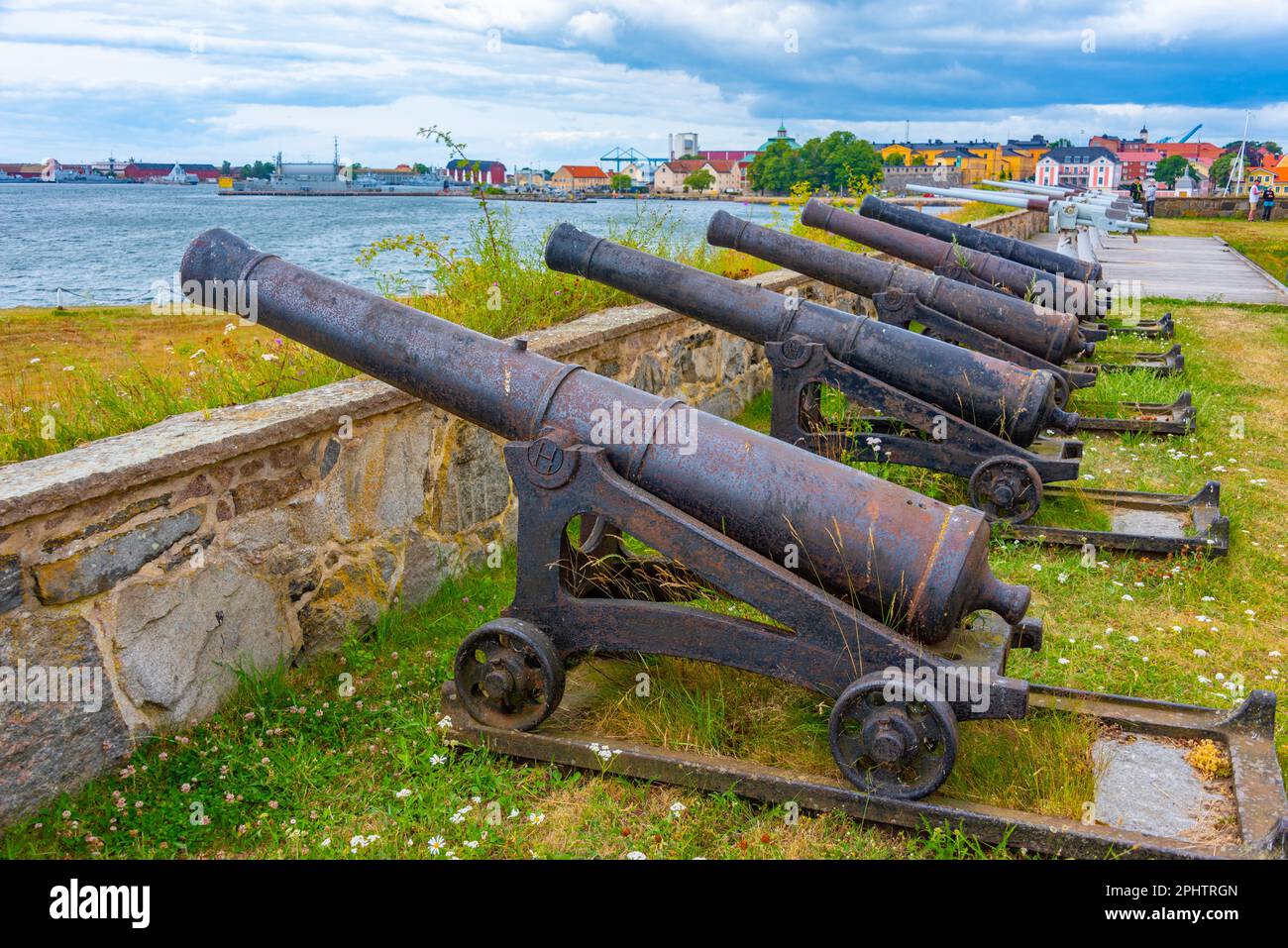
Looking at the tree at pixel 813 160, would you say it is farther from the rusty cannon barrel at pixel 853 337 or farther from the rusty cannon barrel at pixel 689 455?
the rusty cannon barrel at pixel 689 455

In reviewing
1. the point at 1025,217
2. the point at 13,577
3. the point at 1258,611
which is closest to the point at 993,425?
the point at 1258,611

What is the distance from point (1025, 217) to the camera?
25016 mm

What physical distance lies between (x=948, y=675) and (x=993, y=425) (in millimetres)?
3190

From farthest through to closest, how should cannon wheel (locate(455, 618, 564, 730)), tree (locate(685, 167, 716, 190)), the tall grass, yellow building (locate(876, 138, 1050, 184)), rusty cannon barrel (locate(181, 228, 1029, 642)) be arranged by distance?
yellow building (locate(876, 138, 1050, 184))
tree (locate(685, 167, 716, 190))
the tall grass
cannon wheel (locate(455, 618, 564, 730))
rusty cannon barrel (locate(181, 228, 1029, 642))

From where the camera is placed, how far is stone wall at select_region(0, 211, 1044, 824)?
305cm

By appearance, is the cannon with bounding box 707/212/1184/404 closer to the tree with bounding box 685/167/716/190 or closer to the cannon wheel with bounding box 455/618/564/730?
the cannon wheel with bounding box 455/618/564/730

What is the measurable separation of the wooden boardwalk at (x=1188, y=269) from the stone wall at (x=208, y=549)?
15.0 metres

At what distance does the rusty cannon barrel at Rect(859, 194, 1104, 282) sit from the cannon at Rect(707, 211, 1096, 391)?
2398 millimetres

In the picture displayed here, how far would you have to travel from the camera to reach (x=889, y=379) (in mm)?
6008

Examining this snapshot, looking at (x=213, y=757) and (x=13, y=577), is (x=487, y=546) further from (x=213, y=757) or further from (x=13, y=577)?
(x=13, y=577)

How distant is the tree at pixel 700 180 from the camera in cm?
7975

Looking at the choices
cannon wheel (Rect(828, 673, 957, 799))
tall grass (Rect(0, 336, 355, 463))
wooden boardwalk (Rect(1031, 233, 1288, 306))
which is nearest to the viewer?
cannon wheel (Rect(828, 673, 957, 799))

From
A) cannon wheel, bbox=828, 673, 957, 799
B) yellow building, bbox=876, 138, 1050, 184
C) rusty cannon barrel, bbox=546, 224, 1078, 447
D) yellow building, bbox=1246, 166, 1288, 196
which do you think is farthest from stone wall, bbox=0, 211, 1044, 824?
yellow building, bbox=1246, 166, 1288, 196

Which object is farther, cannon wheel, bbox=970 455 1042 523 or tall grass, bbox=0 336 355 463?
cannon wheel, bbox=970 455 1042 523
